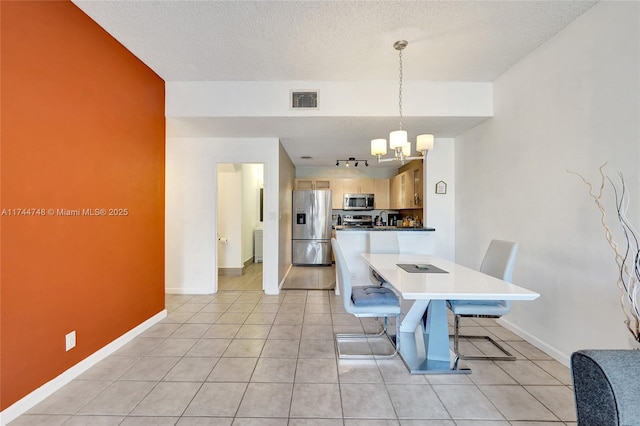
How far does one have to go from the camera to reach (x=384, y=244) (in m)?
A: 3.35

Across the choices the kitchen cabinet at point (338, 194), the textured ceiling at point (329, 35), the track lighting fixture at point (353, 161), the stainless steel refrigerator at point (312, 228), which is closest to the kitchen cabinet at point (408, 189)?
the track lighting fixture at point (353, 161)

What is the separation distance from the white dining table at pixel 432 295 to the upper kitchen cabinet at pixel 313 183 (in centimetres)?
419

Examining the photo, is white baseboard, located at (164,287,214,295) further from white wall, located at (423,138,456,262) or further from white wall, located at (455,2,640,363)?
white wall, located at (455,2,640,363)

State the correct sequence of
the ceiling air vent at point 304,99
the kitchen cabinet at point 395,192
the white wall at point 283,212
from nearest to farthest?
the ceiling air vent at point 304,99 → the white wall at point 283,212 → the kitchen cabinet at point 395,192

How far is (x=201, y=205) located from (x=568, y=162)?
4.08 m

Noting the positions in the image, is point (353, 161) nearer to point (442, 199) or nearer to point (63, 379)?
point (442, 199)

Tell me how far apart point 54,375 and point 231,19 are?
2733mm

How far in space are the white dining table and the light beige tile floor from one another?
0.50 ft

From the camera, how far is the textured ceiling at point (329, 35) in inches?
77.5

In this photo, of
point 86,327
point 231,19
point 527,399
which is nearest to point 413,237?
point 527,399

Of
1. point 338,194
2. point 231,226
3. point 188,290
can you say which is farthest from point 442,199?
point 188,290

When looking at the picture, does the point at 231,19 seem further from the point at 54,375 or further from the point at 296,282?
the point at 296,282

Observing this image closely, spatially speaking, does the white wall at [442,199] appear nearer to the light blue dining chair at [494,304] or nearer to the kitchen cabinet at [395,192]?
the light blue dining chair at [494,304]

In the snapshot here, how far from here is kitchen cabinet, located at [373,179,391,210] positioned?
6785mm
